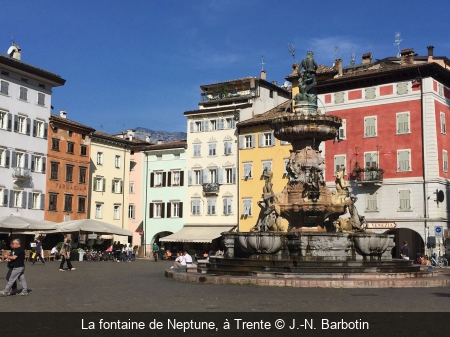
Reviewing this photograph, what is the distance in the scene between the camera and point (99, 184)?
6988 cm

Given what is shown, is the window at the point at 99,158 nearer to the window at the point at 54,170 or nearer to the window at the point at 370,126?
the window at the point at 54,170

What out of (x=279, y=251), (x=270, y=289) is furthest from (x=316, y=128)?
(x=270, y=289)

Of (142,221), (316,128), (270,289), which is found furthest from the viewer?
(142,221)

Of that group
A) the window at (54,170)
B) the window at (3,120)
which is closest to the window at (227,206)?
the window at (54,170)

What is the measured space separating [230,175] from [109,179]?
14718mm

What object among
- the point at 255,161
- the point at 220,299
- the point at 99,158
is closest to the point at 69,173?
the point at 99,158

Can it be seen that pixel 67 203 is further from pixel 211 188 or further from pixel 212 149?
pixel 212 149

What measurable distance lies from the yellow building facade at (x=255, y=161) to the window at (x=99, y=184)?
16.1 m

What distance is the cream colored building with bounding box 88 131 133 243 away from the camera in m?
69.2

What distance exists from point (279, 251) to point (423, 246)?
33206mm

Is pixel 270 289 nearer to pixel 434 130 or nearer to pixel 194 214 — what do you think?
pixel 434 130

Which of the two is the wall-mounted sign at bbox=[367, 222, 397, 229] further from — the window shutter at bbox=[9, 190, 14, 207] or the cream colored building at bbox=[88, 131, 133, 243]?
the window shutter at bbox=[9, 190, 14, 207]

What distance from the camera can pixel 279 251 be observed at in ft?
73.7
